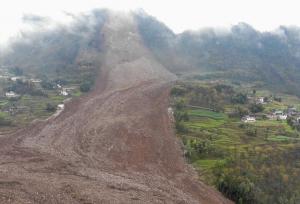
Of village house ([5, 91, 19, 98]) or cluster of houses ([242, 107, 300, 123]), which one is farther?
village house ([5, 91, 19, 98])

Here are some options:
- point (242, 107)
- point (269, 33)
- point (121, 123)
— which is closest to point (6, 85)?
point (121, 123)

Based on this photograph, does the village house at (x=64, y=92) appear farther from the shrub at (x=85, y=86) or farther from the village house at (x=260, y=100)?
the village house at (x=260, y=100)

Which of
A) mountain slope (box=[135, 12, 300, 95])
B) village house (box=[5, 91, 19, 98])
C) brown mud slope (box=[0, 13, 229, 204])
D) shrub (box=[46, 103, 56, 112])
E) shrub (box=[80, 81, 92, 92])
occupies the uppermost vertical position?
mountain slope (box=[135, 12, 300, 95])

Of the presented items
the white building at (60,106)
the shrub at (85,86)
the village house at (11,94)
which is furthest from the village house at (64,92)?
the white building at (60,106)

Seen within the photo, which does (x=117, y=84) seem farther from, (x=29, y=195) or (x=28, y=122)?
(x=29, y=195)

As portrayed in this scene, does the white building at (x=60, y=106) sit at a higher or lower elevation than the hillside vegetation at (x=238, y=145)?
higher

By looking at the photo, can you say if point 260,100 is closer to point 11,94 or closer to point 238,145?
point 238,145

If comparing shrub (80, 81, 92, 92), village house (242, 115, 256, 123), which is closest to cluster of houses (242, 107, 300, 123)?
village house (242, 115, 256, 123)

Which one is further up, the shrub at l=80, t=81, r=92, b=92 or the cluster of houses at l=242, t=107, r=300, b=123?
the shrub at l=80, t=81, r=92, b=92

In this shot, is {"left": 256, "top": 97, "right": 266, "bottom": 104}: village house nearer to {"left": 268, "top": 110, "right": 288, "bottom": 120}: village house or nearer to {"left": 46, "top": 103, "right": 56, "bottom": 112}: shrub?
{"left": 268, "top": 110, "right": 288, "bottom": 120}: village house
